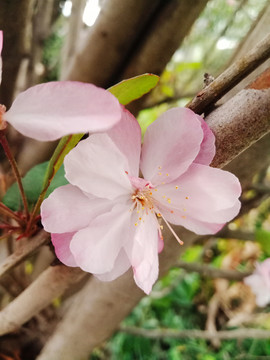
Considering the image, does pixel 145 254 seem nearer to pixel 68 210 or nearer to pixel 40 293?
pixel 68 210

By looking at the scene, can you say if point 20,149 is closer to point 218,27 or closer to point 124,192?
point 124,192

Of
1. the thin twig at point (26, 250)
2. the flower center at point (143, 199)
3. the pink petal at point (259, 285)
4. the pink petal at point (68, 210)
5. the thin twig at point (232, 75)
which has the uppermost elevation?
the thin twig at point (232, 75)

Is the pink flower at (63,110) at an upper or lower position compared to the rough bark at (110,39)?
upper

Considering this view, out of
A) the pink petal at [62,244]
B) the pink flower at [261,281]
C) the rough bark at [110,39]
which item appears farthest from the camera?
the pink flower at [261,281]

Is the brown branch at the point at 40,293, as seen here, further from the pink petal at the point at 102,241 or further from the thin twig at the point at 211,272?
the thin twig at the point at 211,272

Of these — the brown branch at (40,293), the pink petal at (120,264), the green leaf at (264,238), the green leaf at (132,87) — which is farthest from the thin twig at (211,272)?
the green leaf at (132,87)

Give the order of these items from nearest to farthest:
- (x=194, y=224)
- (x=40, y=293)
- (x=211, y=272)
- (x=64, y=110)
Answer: (x=64, y=110)
(x=194, y=224)
(x=40, y=293)
(x=211, y=272)

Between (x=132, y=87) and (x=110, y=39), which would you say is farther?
(x=110, y=39)

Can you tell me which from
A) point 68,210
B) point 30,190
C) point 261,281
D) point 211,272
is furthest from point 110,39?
point 261,281
